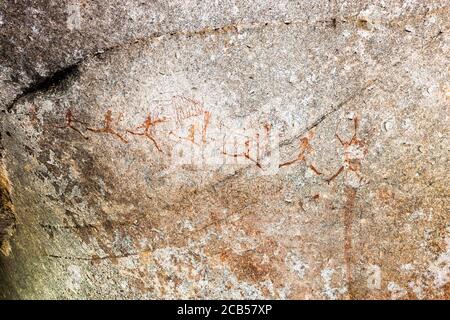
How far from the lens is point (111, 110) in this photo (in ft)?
4.55

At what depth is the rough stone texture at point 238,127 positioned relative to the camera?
1.31m

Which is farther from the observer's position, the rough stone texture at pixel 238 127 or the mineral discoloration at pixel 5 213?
the mineral discoloration at pixel 5 213

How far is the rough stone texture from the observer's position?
4.30 ft

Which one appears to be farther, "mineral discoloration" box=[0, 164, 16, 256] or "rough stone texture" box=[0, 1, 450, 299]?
"mineral discoloration" box=[0, 164, 16, 256]

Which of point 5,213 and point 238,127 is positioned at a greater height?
point 238,127

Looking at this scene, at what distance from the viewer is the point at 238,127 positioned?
4.53 feet

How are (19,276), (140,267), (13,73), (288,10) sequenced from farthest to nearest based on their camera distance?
(19,276) → (140,267) → (13,73) → (288,10)

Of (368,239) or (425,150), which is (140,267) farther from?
(425,150)

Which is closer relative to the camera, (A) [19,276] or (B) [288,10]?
(B) [288,10]

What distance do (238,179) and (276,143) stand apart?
0.58 ft

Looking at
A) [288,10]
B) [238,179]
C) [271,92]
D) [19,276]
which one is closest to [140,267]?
[238,179]

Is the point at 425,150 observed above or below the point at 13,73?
below

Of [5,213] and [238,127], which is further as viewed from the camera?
[5,213]

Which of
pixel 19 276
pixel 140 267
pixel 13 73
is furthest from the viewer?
pixel 19 276
